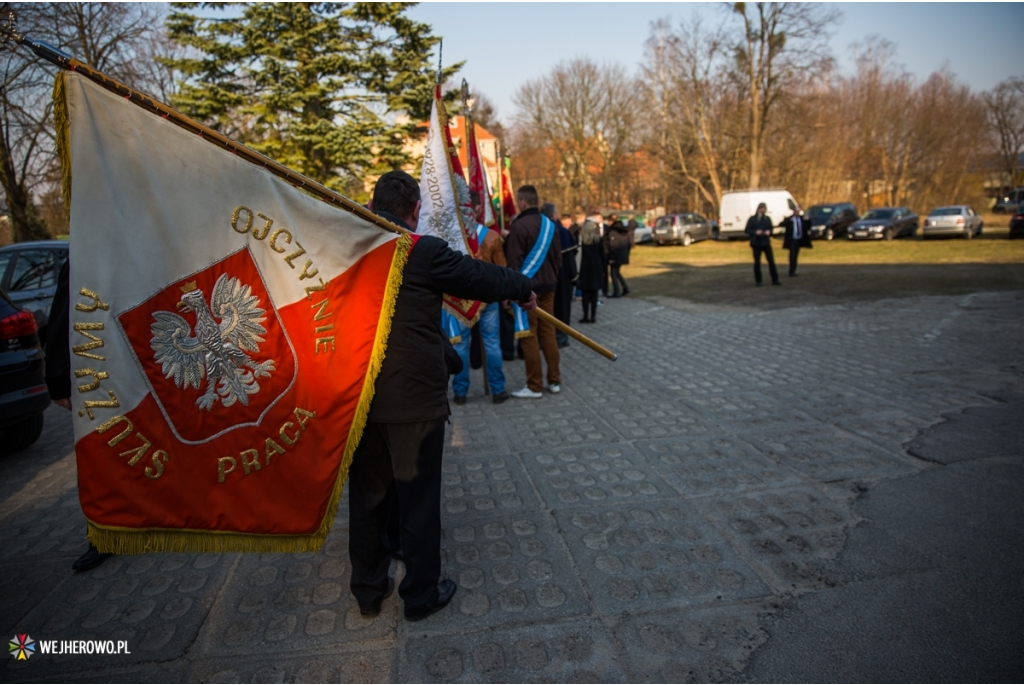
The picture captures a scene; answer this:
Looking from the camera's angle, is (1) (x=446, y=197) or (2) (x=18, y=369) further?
(1) (x=446, y=197)

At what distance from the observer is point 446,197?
6.11 m

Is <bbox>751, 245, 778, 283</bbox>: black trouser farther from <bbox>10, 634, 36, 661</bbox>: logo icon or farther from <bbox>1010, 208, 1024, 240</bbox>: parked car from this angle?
<bbox>1010, 208, 1024, 240</bbox>: parked car

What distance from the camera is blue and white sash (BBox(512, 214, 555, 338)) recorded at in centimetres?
678

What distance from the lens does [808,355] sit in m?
8.21

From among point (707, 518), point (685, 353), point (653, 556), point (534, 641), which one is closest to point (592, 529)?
point (653, 556)

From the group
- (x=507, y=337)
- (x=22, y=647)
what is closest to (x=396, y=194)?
(x=22, y=647)

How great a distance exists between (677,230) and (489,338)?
104ft

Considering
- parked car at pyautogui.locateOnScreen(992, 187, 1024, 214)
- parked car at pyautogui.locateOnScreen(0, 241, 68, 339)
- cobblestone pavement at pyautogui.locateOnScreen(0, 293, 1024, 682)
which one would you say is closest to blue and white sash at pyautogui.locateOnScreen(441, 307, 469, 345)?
cobblestone pavement at pyautogui.locateOnScreen(0, 293, 1024, 682)

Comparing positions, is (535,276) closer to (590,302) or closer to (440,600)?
(440,600)

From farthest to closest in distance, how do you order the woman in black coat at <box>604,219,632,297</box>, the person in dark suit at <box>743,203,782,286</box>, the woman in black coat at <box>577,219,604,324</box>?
1. the person in dark suit at <box>743,203,782,286</box>
2. the woman in black coat at <box>604,219,632,297</box>
3. the woman in black coat at <box>577,219,604,324</box>

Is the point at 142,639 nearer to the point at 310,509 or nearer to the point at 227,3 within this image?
the point at 310,509

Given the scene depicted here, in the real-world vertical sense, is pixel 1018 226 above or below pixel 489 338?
above

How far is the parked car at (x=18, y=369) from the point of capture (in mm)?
5375

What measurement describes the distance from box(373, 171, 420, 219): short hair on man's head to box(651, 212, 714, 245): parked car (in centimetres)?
3495
